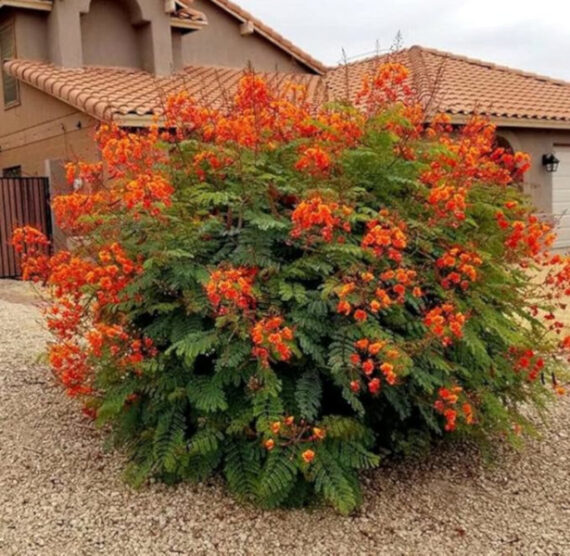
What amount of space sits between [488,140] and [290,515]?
2.69 metres

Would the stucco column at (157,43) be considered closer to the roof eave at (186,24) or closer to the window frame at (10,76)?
the roof eave at (186,24)

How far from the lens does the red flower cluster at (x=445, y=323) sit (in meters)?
3.66

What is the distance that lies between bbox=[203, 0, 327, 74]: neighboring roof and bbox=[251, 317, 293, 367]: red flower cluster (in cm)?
1512

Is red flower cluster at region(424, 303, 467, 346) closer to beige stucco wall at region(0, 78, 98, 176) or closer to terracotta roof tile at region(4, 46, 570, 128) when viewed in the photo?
terracotta roof tile at region(4, 46, 570, 128)

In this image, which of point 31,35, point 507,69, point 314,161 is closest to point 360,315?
point 314,161

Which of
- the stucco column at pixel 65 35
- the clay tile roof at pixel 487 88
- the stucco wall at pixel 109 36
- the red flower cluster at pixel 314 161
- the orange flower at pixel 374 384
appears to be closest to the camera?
the orange flower at pixel 374 384

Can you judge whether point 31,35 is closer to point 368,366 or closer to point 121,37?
point 121,37

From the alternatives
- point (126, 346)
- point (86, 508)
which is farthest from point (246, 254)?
point (86, 508)

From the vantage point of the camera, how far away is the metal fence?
46.0ft

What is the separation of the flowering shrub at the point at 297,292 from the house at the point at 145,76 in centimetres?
779

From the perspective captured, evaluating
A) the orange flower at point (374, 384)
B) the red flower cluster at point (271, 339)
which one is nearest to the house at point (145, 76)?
the red flower cluster at point (271, 339)

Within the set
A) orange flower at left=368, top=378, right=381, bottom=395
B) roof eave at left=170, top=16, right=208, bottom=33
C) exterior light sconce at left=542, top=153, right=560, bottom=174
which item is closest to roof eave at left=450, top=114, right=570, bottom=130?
exterior light sconce at left=542, top=153, right=560, bottom=174

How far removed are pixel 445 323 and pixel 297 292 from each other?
30.7 inches

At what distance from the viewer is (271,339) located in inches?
135
